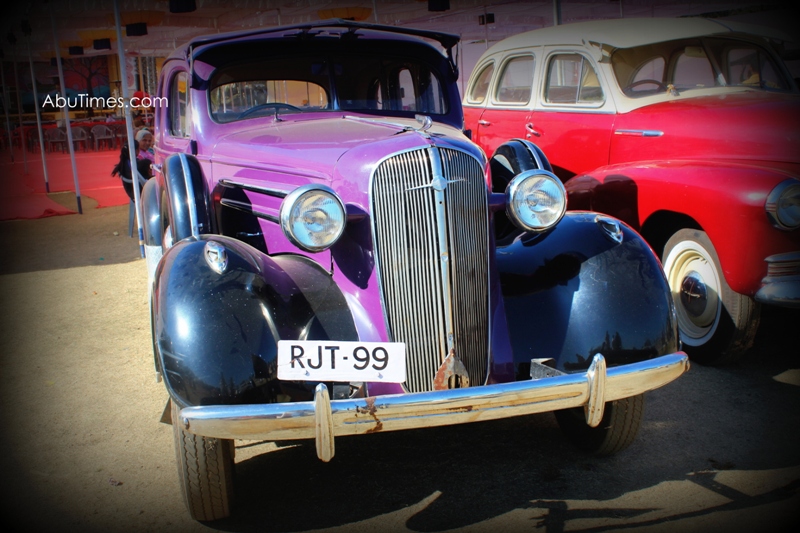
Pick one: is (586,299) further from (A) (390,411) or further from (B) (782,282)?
(B) (782,282)

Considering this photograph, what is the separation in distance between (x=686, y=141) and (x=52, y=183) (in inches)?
482

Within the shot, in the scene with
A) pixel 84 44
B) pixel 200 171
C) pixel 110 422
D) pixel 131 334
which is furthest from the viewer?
pixel 84 44

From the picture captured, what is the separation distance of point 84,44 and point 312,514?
14.0 metres

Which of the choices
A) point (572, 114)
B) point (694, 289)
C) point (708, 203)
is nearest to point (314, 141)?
point (708, 203)

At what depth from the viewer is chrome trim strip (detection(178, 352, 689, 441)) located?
2.09 meters

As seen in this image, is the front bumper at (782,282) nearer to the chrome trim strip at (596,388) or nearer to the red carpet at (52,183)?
the chrome trim strip at (596,388)

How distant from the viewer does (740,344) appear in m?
3.74

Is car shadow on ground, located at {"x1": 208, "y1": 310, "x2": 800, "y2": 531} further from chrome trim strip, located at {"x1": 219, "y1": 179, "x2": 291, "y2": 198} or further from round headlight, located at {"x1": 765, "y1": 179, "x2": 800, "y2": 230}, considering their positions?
chrome trim strip, located at {"x1": 219, "y1": 179, "x2": 291, "y2": 198}

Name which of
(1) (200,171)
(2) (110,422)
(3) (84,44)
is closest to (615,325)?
(1) (200,171)

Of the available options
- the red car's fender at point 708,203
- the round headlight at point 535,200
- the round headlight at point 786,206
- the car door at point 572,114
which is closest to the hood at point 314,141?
the round headlight at point 535,200

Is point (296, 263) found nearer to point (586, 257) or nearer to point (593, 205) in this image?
point (586, 257)

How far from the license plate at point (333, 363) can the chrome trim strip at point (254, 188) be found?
35.7 inches

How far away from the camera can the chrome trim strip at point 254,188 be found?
297cm

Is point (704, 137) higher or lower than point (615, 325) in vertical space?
higher
